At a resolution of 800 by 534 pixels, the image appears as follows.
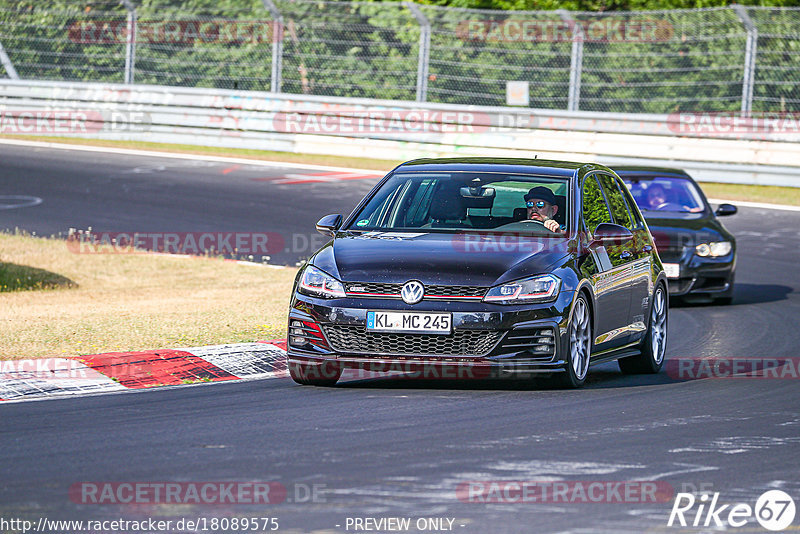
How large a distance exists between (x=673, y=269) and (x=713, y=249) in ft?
1.81

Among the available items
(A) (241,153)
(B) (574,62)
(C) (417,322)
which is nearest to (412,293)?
(C) (417,322)

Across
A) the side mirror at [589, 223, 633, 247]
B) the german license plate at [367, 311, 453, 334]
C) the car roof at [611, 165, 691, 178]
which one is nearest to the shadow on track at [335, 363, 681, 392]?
the german license plate at [367, 311, 453, 334]

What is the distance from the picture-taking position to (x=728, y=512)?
592 centimetres

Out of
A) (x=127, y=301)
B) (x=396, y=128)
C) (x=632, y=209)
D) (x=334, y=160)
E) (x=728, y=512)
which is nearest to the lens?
(x=728, y=512)

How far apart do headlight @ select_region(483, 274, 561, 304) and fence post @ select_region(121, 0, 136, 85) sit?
20.7 meters

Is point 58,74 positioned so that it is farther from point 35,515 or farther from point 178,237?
point 35,515

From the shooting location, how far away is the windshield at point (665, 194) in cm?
1634

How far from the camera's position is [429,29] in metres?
26.5

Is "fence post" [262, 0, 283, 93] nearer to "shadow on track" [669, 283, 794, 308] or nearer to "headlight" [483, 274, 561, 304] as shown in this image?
"shadow on track" [669, 283, 794, 308]

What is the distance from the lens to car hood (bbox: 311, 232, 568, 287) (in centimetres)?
891

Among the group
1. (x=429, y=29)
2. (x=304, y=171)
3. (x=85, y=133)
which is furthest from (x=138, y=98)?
(x=429, y=29)

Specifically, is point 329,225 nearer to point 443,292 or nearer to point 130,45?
point 443,292

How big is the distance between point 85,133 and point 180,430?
75.8ft

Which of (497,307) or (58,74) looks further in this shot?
(58,74)
